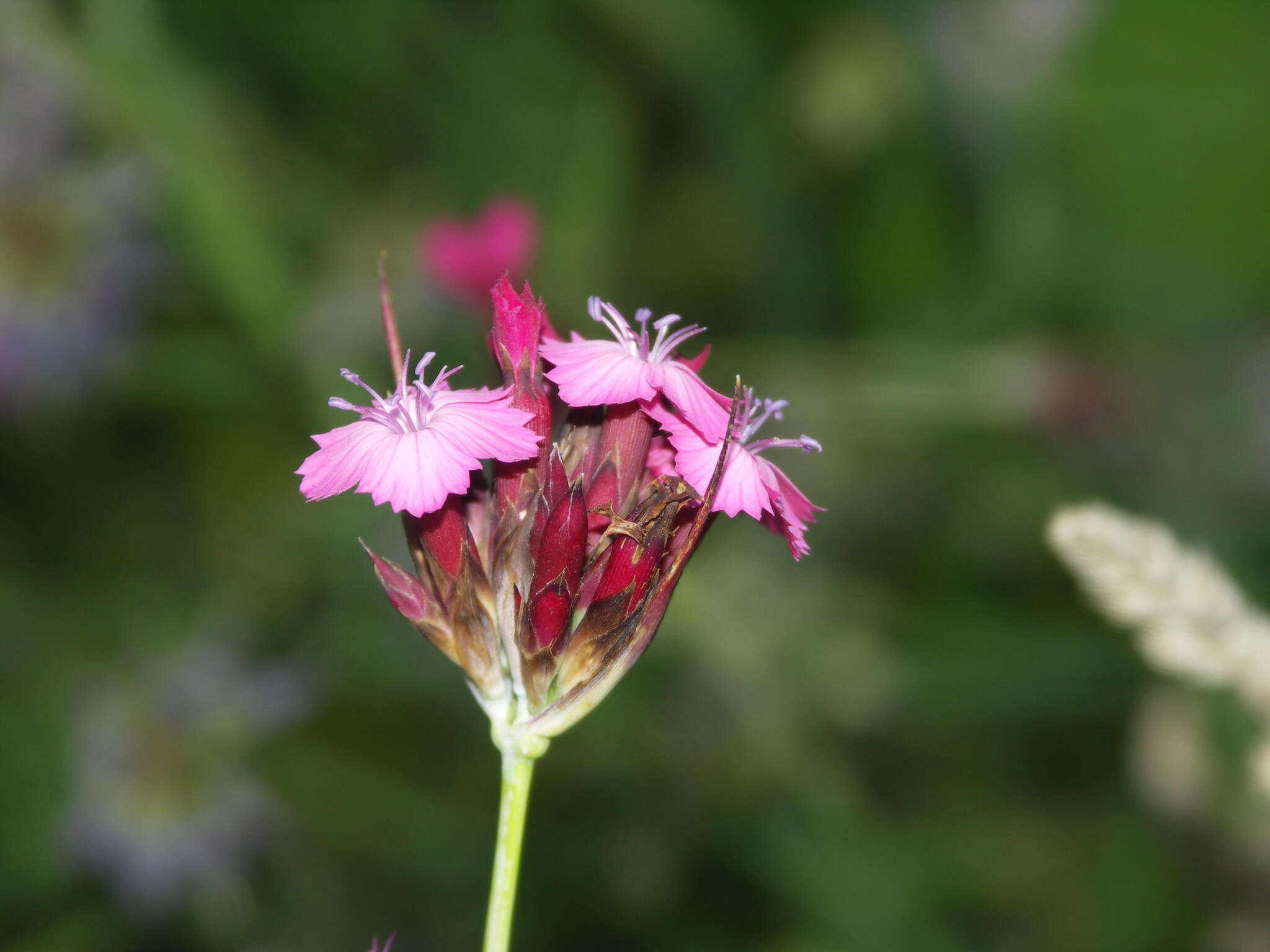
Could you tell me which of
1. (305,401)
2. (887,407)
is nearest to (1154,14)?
(887,407)

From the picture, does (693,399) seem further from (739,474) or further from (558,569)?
(558,569)

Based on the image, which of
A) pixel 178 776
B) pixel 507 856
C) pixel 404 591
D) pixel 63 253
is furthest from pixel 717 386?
pixel 507 856

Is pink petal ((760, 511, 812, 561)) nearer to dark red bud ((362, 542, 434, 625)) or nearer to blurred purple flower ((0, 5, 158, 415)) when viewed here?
dark red bud ((362, 542, 434, 625))

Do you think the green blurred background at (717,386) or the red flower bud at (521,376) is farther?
the green blurred background at (717,386)

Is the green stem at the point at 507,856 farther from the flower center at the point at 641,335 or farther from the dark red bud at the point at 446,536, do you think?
the flower center at the point at 641,335

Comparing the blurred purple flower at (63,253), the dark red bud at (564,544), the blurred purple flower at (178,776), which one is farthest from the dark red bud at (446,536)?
the blurred purple flower at (63,253)

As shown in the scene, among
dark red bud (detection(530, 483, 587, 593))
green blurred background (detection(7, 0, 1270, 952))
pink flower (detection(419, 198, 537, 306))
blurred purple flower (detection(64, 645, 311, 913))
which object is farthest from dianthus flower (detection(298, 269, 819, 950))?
blurred purple flower (detection(64, 645, 311, 913))

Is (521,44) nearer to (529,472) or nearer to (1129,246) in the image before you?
(1129,246)
